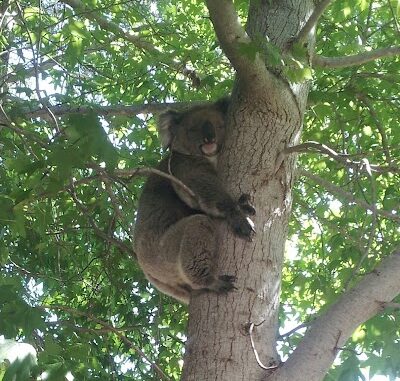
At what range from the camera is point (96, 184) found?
16.8ft

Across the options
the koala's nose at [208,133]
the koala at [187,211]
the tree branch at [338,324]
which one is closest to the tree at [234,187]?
the tree branch at [338,324]

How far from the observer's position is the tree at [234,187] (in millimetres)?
2963

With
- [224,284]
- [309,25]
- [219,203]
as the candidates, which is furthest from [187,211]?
[309,25]

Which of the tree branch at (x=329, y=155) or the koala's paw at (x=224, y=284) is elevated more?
the tree branch at (x=329, y=155)

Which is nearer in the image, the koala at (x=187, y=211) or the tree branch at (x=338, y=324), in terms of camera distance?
the tree branch at (x=338, y=324)

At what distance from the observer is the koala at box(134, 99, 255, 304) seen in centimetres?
359

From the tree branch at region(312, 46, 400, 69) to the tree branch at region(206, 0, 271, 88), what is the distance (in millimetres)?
706

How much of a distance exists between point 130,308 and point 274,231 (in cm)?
243

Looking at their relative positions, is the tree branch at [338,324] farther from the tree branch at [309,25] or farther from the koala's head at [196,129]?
the koala's head at [196,129]

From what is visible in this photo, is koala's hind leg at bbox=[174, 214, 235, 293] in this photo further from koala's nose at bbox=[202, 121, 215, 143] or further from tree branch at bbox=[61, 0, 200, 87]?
tree branch at bbox=[61, 0, 200, 87]

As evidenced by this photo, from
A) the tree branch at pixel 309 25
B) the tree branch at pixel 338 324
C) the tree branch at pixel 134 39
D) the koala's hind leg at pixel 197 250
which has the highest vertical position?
the tree branch at pixel 134 39

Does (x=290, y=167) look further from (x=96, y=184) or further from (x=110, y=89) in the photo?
(x=110, y=89)

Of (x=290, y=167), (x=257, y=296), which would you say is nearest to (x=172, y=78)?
(x=290, y=167)

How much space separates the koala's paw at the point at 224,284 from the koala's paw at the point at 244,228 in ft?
0.76
